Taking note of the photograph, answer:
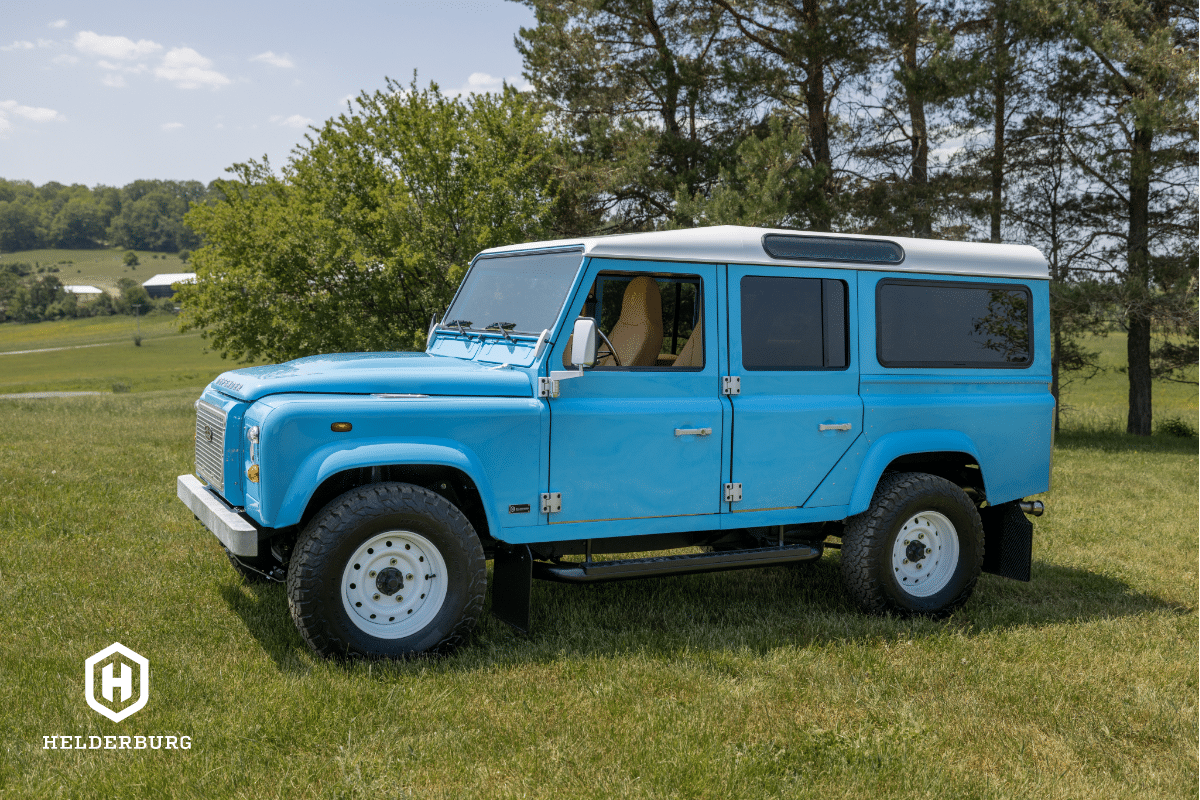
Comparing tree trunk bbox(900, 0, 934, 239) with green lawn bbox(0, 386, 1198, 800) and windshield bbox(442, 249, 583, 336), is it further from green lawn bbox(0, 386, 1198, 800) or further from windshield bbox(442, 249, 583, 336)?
windshield bbox(442, 249, 583, 336)

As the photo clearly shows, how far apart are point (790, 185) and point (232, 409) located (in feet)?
43.0

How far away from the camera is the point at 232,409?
507 centimetres

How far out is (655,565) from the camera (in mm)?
5609

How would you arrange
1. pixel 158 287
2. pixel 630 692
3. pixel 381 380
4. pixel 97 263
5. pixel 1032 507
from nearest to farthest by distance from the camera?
pixel 630 692, pixel 381 380, pixel 1032 507, pixel 158 287, pixel 97 263

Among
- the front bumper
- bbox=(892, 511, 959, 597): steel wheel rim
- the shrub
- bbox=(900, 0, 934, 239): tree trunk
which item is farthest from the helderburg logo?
the shrub

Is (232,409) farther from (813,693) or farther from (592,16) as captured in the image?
(592,16)

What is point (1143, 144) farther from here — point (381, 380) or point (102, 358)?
point (102, 358)

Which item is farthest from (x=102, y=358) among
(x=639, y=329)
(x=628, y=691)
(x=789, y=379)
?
(x=628, y=691)

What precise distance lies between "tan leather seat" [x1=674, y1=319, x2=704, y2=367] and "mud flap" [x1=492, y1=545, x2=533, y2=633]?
1.44 metres

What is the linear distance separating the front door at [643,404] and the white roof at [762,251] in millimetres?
87

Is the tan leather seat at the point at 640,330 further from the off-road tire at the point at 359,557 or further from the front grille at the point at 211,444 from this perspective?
the front grille at the point at 211,444

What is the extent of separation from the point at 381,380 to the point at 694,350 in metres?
1.85

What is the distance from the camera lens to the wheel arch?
473cm

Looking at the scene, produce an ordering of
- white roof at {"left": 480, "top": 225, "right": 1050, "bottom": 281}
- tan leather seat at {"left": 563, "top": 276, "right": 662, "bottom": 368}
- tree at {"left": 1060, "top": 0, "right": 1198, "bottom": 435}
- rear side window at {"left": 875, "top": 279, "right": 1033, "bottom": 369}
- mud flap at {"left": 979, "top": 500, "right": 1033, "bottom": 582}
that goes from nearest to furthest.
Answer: white roof at {"left": 480, "top": 225, "right": 1050, "bottom": 281} → tan leather seat at {"left": 563, "top": 276, "right": 662, "bottom": 368} → rear side window at {"left": 875, "top": 279, "right": 1033, "bottom": 369} → mud flap at {"left": 979, "top": 500, "right": 1033, "bottom": 582} → tree at {"left": 1060, "top": 0, "right": 1198, "bottom": 435}
